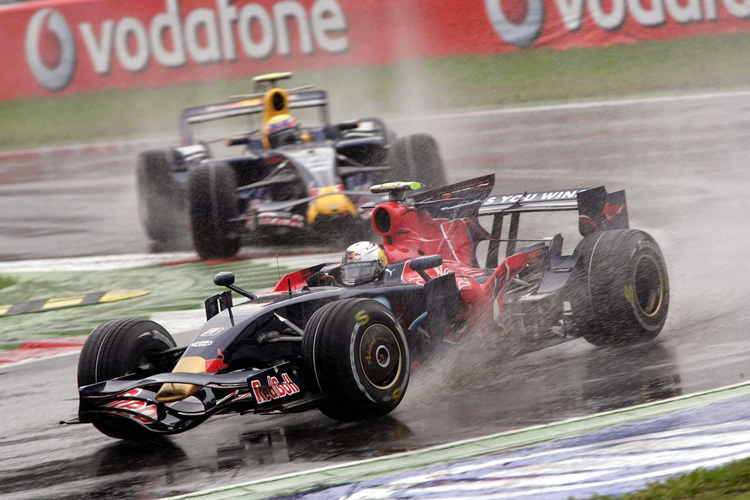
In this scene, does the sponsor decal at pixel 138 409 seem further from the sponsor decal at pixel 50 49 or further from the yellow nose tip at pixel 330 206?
the sponsor decal at pixel 50 49

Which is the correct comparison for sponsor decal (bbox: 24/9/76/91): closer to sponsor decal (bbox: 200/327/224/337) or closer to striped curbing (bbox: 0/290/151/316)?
striped curbing (bbox: 0/290/151/316)

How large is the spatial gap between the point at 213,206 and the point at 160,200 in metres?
2.54

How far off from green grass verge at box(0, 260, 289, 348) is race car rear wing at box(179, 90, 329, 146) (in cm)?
284

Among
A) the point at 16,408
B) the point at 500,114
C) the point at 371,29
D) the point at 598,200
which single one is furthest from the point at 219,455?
the point at 371,29

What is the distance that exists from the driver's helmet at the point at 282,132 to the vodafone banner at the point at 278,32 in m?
7.93

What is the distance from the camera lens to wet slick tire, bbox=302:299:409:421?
7.40 metres

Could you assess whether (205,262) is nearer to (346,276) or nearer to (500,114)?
(346,276)

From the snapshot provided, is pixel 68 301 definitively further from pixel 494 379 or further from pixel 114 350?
pixel 494 379

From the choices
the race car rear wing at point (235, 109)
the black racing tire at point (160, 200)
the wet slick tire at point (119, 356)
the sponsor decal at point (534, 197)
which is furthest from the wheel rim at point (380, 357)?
the black racing tire at point (160, 200)

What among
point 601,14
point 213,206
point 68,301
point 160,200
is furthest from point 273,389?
point 601,14

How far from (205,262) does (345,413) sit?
27.5 ft

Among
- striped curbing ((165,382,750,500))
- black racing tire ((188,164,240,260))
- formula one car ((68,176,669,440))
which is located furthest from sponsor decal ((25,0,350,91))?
striped curbing ((165,382,750,500))

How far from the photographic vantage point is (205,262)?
1562cm

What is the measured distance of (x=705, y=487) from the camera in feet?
18.4
